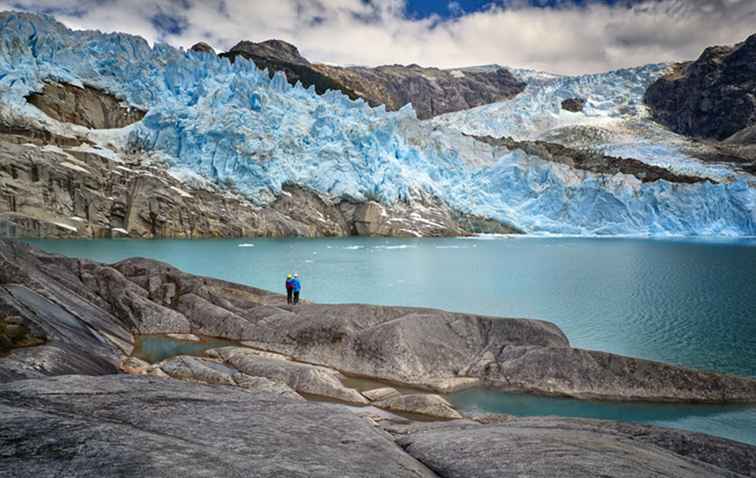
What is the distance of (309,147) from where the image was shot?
58.0m

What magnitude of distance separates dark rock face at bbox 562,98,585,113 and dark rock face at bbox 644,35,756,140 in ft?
66.0

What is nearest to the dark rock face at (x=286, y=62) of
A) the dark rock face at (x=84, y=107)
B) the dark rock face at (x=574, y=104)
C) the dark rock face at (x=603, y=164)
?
the dark rock face at (x=574, y=104)

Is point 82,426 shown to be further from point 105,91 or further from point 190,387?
point 105,91

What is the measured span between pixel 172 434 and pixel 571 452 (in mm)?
3277

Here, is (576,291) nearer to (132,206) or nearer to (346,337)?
(346,337)

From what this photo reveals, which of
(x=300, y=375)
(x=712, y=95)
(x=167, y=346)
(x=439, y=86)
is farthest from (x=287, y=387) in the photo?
(x=439, y=86)

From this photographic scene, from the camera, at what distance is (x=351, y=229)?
2379 inches

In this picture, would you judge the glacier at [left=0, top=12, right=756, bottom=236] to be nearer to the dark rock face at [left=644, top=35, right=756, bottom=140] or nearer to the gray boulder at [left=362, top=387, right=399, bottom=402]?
the gray boulder at [left=362, top=387, right=399, bottom=402]

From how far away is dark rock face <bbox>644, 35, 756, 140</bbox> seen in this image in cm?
12019

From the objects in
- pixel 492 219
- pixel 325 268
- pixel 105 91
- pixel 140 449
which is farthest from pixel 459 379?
pixel 105 91

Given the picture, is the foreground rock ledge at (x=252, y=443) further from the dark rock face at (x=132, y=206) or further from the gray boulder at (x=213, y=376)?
the dark rock face at (x=132, y=206)

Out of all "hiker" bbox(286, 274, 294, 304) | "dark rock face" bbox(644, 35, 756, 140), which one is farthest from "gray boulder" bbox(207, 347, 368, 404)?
"dark rock face" bbox(644, 35, 756, 140)

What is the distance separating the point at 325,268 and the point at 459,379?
65.2 ft

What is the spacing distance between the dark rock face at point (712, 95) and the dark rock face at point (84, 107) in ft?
393
